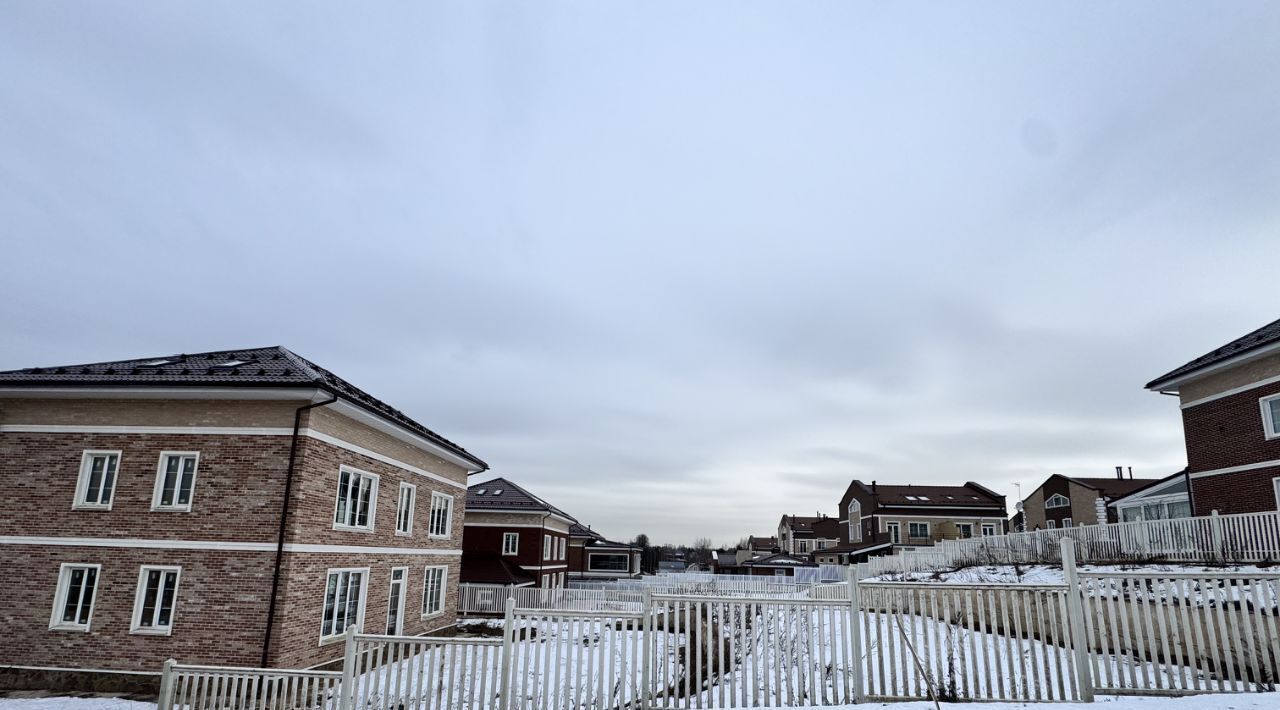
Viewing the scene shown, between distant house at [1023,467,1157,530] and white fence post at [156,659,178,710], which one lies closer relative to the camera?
white fence post at [156,659,178,710]

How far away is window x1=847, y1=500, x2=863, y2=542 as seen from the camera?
54375mm

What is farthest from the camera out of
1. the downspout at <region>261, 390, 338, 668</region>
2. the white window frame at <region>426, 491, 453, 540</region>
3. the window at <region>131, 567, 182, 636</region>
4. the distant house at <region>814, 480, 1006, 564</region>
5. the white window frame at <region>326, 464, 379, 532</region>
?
the distant house at <region>814, 480, 1006, 564</region>

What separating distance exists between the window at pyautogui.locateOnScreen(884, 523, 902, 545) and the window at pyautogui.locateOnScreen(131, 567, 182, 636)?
45.6 metres

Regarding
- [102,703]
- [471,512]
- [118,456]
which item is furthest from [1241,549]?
[471,512]

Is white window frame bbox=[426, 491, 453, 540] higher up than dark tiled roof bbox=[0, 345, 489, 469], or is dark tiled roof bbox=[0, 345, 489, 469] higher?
dark tiled roof bbox=[0, 345, 489, 469]

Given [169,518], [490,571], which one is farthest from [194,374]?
Result: [490,571]

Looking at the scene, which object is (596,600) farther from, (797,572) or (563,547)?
(797,572)

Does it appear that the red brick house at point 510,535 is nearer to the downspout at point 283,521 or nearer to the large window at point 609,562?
the downspout at point 283,521

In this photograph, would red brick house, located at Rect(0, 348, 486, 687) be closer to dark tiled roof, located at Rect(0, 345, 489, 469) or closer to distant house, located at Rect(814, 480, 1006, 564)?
dark tiled roof, located at Rect(0, 345, 489, 469)

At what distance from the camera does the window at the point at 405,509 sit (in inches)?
722

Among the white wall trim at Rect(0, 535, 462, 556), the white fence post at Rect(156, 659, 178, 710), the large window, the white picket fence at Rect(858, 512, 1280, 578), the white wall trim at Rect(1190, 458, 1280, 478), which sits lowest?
the large window

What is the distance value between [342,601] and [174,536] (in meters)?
3.69

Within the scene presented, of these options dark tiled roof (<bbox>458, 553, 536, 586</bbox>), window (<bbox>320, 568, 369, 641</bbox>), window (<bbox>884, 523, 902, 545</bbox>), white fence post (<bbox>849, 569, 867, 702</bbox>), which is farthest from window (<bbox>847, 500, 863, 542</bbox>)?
white fence post (<bbox>849, 569, 867, 702</bbox>)

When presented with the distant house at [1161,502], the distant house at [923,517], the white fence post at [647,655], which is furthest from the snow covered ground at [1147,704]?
the distant house at [923,517]
